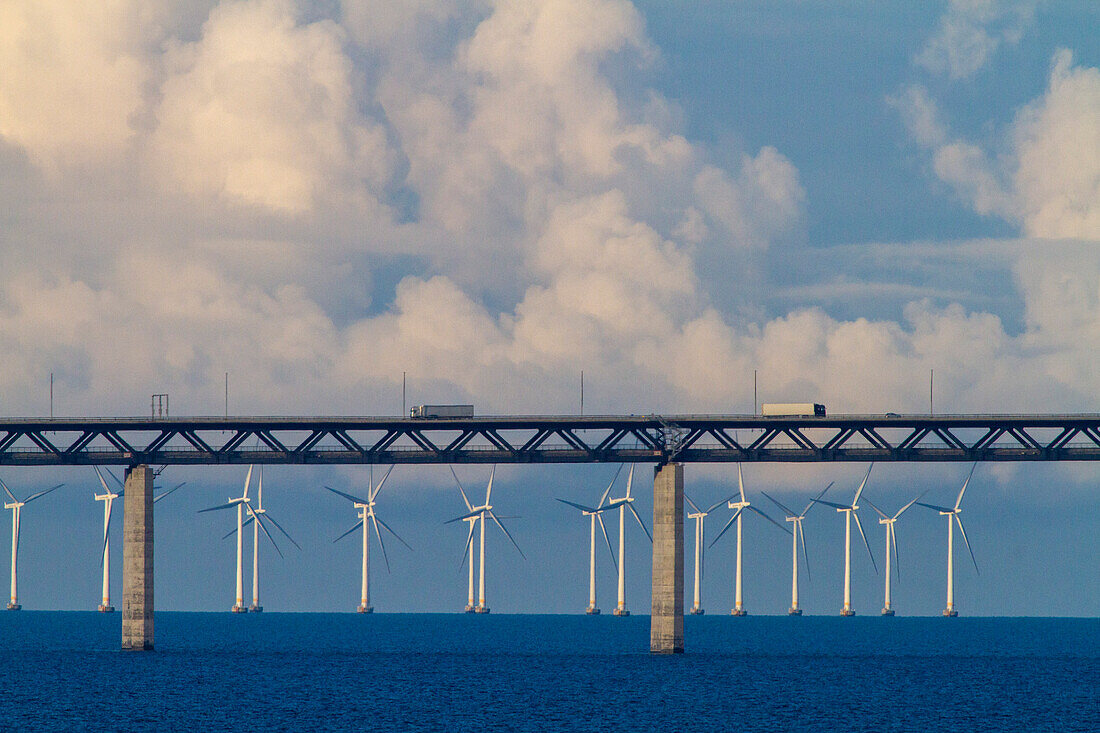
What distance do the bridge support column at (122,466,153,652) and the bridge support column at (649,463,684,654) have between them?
3579cm

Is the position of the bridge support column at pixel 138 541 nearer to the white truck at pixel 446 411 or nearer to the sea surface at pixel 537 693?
the sea surface at pixel 537 693

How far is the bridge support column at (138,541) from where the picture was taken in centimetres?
10600

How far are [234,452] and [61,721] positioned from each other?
113ft

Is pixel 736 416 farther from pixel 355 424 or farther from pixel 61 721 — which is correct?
pixel 61 721

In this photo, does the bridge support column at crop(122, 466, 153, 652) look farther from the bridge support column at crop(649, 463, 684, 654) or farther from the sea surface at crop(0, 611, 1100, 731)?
Result: the bridge support column at crop(649, 463, 684, 654)

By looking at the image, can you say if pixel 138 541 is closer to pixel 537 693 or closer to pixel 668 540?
pixel 537 693

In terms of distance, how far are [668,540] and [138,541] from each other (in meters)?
37.2

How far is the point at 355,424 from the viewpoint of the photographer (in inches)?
4154

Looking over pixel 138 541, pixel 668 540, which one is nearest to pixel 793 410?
pixel 668 540

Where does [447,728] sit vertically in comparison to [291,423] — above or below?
below

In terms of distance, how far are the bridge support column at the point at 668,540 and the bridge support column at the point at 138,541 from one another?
117 feet

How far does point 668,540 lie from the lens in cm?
10181

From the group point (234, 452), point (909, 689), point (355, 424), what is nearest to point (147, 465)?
point (234, 452)

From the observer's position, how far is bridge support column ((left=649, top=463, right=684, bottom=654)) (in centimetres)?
10188
